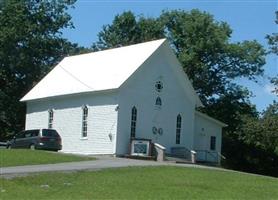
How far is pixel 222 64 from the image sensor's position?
202 ft

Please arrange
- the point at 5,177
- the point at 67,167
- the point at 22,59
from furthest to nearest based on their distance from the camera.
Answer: the point at 22,59
the point at 67,167
the point at 5,177

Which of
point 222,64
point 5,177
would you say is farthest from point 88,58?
point 5,177

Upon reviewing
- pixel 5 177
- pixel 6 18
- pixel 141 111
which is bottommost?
pixel 5 177

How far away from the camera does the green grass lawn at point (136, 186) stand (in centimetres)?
1935

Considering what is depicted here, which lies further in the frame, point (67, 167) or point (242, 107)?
point (242, 107)

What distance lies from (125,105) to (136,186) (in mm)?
20311

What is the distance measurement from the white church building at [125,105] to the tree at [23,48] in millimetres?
10217

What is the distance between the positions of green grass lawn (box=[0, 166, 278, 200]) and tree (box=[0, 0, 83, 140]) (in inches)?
1301

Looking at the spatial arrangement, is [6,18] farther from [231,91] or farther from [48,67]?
[231,91]

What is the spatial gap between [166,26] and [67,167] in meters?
37.9

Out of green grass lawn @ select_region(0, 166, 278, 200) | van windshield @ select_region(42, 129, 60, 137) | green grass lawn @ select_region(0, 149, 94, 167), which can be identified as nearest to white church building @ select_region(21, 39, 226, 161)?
van windshield @ select_region(42, 129, 60, 137)

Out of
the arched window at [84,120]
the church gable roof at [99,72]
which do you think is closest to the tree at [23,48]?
the church gable roof at [99,72]

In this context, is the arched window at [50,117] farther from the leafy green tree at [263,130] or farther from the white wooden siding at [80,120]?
the leafy green tree at [263,130]

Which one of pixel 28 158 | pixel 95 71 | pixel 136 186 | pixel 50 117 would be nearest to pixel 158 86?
pixel 95 71
